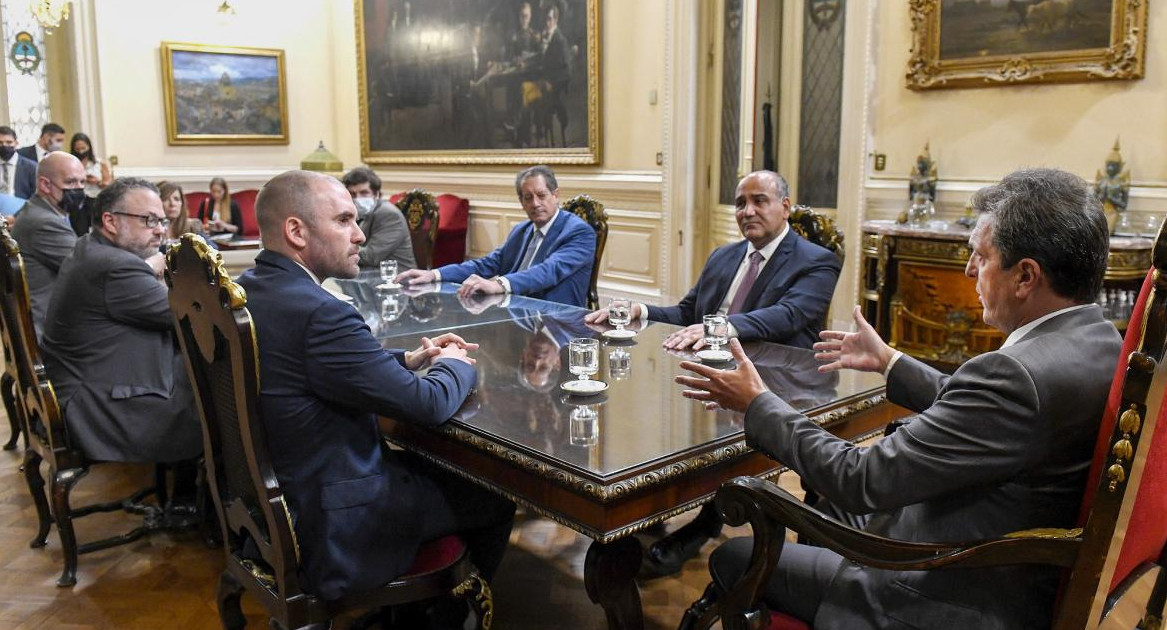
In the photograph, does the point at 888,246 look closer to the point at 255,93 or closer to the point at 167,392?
the point at 167,392

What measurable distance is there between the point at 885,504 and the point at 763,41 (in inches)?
237

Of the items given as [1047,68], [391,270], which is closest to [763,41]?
[1047,68]

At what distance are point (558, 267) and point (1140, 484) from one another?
3.15 m

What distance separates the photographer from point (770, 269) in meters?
3.25

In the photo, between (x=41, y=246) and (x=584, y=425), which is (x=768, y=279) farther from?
(x=41, y=246)

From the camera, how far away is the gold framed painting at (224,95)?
9336 millimetres

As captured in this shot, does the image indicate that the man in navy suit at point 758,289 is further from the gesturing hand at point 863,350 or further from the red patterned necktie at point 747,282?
the gesturing hand at point 863,350

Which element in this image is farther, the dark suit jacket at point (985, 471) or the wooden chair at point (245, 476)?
the wooden chair at point (245, 476)

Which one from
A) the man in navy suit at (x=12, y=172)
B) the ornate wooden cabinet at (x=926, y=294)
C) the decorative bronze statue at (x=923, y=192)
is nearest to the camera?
the ornate wooden cabinet at (x=926, y=294)

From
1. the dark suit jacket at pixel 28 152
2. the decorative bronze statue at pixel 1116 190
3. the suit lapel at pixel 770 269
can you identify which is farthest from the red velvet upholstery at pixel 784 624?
the dark suit jacket at pixel 28 152

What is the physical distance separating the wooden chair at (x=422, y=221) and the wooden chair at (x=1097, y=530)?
4.96 metres

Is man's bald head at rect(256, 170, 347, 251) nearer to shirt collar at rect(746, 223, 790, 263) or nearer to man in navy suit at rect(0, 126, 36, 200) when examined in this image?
shirt collar at rect(746, 223, 790, 263)

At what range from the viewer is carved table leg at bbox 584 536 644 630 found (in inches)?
70.9

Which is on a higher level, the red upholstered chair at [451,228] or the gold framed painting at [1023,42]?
the gold framed painting at [1023,42]
